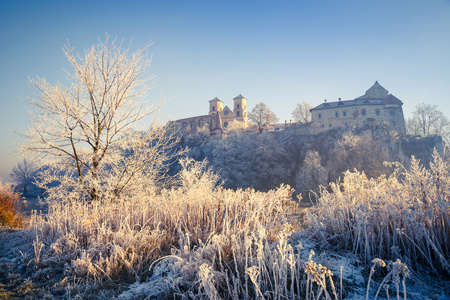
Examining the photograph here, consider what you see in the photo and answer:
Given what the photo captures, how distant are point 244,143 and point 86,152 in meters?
32.2

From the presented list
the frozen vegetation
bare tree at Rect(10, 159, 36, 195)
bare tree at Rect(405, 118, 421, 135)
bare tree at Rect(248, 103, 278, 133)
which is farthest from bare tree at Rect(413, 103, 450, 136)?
bare tree at Rect(10, 159, 36, 195)

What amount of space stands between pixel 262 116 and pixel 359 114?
19.9m

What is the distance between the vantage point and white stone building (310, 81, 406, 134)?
44.6 meters

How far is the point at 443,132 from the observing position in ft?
153

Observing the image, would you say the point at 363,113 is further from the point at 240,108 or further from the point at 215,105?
the point at 215,105

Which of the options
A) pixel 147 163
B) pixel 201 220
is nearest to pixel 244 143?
pixel 147 163

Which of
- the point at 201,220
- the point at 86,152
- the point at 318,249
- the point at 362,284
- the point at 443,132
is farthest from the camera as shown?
the point at 443,132

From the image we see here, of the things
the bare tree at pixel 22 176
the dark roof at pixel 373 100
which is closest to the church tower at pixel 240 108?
the dark roof at pixel 373 100

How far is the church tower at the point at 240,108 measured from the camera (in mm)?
64562

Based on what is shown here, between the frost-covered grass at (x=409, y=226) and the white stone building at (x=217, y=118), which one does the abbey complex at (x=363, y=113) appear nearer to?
the white stone building at (x=217, y=118)

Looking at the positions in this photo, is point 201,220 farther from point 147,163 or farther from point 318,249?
point 147,163

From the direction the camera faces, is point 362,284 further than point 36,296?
No

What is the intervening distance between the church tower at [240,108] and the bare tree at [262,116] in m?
12.1

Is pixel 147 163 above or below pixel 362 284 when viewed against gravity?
above
